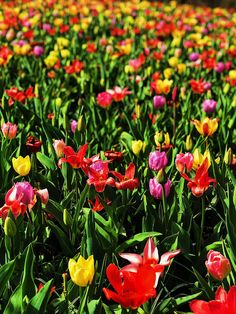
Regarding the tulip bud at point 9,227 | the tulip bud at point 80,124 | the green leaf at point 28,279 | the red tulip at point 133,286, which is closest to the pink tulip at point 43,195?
the tulip bud at point 9,227

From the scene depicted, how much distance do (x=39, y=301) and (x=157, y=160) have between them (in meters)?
0.80

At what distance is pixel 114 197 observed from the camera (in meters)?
1.91

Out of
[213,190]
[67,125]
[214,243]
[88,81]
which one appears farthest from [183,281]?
[88,81]

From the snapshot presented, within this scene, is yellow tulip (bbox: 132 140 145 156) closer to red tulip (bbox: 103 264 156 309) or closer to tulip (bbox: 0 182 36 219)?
tulip (bbox: 0 182 36 219)

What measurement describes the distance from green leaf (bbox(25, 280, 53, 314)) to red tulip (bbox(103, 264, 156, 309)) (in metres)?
0.17

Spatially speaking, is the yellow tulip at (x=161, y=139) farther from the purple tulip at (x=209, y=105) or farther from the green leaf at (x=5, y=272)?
the green leaf at (x=5, y=272)

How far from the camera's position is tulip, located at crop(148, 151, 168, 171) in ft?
6.23

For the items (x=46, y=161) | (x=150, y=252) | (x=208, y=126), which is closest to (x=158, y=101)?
(x=208, y=126)

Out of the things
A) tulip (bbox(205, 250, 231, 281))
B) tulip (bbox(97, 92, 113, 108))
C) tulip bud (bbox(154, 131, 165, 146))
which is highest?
tulip (bbox(205, 250, 231, 281))

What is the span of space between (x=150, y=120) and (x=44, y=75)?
48.9 inches

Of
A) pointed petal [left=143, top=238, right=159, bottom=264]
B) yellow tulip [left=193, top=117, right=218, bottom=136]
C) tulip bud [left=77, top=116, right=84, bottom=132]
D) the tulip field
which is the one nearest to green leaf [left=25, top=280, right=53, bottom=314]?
the tulip field

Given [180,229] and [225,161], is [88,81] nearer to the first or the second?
[225,161]

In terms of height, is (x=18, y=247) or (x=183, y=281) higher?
(x=18, y=247)

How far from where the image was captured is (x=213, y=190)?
2.08m
